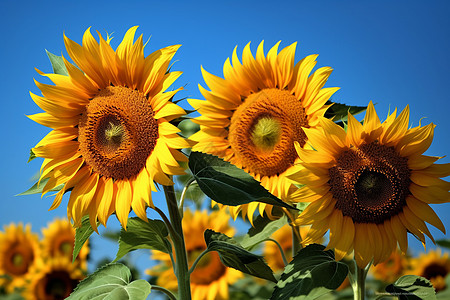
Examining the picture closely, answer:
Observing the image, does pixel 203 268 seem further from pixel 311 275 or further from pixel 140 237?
pixel 311 275

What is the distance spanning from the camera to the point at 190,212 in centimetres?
342

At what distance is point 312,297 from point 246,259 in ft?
0.95

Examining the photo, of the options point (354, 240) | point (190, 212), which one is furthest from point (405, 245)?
point (190, 212)

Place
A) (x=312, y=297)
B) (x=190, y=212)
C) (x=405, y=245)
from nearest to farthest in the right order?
(x=312, y=297) < (x=405, y=245) < (x=190, y=212)

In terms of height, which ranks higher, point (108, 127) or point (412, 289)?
point (108, 127)

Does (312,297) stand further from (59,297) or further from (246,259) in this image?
(59,297)

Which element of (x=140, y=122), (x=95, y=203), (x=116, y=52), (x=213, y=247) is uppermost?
(x=116, y=52)

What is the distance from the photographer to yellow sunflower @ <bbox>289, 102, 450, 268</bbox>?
76.8 inches

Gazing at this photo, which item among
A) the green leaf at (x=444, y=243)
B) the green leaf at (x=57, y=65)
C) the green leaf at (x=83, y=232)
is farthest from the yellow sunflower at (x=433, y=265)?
the green leaf at (x=57, y=65)

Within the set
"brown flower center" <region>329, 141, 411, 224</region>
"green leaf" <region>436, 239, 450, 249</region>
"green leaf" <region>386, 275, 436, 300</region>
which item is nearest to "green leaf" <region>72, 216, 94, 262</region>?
"brown flower center" <region>329, 141, 411, 224</region>

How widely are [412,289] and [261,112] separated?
42.6 inches

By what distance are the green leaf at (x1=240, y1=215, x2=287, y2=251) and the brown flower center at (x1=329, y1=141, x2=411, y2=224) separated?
0.44 metres

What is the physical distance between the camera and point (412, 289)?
2186 mm

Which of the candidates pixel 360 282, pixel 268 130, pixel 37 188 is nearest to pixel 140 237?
pixel 37 188
